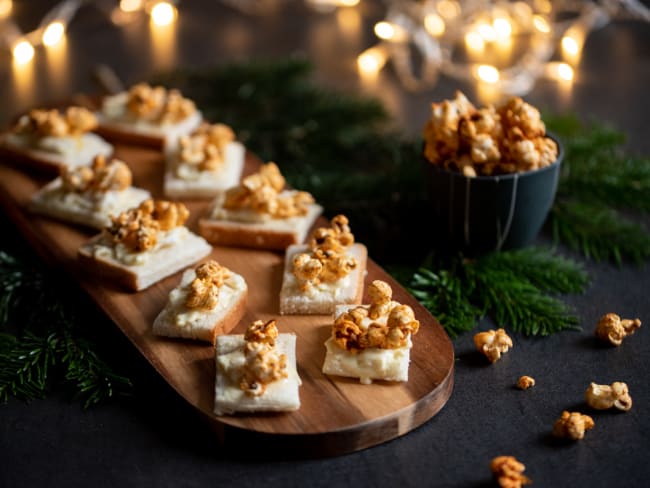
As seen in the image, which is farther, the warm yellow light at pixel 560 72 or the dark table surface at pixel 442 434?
the warm yellow light at pixel 560 72

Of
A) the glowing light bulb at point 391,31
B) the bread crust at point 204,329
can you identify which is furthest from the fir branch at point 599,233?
the glowing light bulb at point 391,31

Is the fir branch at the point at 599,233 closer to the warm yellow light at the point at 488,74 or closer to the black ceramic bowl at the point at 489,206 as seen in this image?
the black ceramic bowl at the point at 489,206

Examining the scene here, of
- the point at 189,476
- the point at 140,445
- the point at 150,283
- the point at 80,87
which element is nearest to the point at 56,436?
the point at 140,445

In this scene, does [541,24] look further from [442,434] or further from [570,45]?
[442,434]

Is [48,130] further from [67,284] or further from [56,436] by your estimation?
[56,436]

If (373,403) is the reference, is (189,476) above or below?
below

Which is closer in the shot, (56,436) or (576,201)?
(56,436)
